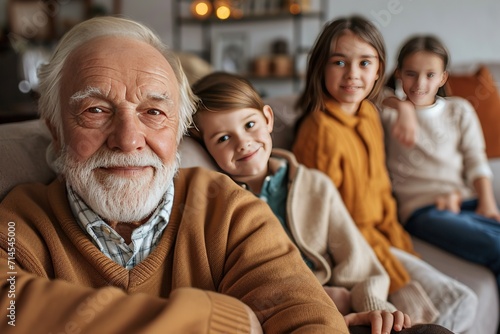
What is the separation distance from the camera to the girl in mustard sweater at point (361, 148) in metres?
0.75

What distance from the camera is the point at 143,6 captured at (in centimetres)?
518

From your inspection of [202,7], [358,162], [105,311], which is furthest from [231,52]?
[105,311]

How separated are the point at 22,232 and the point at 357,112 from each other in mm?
595

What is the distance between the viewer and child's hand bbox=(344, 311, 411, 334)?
789 millimetres

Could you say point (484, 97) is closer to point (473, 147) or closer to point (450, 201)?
point (473, 147)

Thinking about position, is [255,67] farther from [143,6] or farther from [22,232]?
[22,232]

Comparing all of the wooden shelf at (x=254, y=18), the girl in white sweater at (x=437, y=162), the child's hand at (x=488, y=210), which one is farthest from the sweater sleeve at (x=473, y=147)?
the wooden shelf at (x=254, y=18)

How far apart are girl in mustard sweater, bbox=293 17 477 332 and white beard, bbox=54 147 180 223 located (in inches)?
12.2

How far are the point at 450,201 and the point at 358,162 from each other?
0.46m

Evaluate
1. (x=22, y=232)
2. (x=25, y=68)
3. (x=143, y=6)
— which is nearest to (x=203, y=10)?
(x=143, y=6)

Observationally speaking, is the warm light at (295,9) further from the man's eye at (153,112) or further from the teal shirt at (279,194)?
the man's eye at (153,112)

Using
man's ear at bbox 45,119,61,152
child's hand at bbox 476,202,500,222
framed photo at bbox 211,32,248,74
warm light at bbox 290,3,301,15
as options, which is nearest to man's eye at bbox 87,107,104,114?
man's ear at bbox 45,119,61,152

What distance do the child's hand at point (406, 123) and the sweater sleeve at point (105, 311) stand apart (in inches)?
15.5

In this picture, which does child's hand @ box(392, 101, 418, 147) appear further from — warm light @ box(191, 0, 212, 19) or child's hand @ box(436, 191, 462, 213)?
warm light @ box(191, 0, 212, 19)
